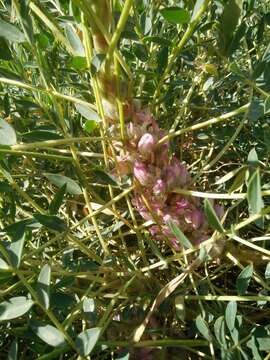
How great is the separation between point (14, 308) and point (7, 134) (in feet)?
0.64

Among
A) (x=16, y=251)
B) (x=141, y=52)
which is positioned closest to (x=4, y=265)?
(x=16, y=251)

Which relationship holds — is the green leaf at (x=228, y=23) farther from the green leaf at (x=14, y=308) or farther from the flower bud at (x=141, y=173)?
the green leaf at (x=14, y=308)

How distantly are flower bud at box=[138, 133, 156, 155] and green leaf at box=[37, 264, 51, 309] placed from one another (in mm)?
218

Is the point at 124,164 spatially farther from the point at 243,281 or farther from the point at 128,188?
the point at 243,281

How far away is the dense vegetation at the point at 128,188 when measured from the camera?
1.96 feet

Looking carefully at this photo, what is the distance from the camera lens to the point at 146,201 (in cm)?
73

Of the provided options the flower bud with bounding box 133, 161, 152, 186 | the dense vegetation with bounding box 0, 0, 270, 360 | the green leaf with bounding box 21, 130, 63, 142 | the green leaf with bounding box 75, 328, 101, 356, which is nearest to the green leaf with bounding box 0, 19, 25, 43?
the dense vegetation with bounding box 0, 0, 270, 360

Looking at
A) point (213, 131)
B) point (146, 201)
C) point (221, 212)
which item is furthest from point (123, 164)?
point (213, 131)

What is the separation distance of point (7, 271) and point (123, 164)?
0.75 ft

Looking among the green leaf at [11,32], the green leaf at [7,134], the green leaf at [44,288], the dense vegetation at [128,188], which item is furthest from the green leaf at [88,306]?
the green leaf at [11,32]

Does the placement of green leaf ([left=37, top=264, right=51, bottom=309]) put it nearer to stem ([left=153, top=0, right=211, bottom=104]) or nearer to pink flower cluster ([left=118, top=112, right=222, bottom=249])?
pink flower cluster ([left=118, top=112, right=222, bottom=249])

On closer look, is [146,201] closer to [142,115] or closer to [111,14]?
[142,115]

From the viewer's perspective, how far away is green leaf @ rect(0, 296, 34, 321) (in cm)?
56

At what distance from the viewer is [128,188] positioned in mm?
734
